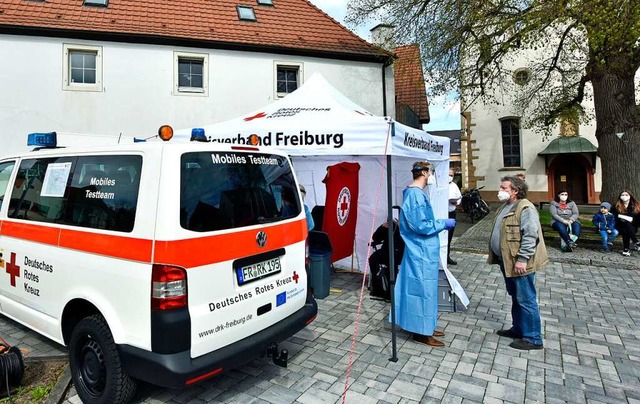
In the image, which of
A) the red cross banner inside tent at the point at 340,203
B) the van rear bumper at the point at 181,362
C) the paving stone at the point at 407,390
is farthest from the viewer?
the red cross banner inside tent at the point at 340,203

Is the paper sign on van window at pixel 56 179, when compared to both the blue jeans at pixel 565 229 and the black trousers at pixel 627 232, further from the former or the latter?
the black trousers at pixel 627 232

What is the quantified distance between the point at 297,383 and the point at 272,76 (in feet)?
40.9

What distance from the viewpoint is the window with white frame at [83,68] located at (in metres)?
12.2

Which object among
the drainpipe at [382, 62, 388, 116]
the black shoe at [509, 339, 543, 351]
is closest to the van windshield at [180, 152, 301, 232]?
the black shoe at [509, 339, 543, 351]

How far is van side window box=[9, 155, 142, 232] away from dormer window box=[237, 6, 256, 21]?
13.1 m

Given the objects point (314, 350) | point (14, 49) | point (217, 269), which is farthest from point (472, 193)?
point (14, 49)

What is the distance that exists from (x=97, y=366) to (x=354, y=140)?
114 inches

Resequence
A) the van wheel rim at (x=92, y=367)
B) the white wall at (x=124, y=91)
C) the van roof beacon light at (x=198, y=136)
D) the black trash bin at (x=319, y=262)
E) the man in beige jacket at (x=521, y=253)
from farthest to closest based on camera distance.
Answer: the white wall at (x=124, y=91) → the black trash bin at (x=319, y=262) → the man in beige jacket at (x=521, y=253) → the van roof beacon light at (x=198, y=136) → the van wheel rim at (x=92, y=367)

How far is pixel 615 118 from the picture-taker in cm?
981

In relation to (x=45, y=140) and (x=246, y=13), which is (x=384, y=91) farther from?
(x=45, y=140)

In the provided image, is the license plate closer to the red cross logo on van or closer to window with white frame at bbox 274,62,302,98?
the red cross logo on van

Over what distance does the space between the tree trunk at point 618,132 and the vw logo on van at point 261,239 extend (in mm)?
10088

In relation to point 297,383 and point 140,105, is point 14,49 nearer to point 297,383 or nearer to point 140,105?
point 140,105

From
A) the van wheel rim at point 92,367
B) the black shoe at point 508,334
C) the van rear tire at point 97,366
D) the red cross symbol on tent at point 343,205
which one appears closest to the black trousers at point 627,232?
the black shoe at point 508,334
